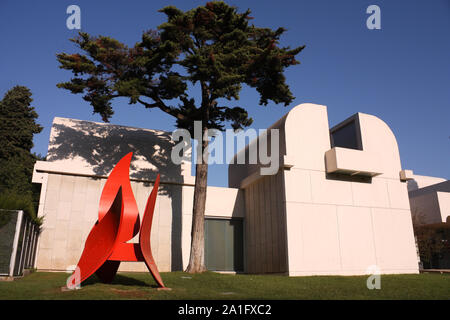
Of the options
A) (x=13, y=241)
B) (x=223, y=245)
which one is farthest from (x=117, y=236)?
(x=223, y=245)

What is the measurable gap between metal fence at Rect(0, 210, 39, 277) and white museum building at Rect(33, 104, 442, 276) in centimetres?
390

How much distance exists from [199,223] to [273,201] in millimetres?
3720

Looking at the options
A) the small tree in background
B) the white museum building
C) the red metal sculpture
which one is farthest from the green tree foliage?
the red metal sculpture

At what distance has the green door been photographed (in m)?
17.8

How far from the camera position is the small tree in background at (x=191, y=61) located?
13.6 m

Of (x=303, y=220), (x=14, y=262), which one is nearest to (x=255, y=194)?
(x=303, y=220)

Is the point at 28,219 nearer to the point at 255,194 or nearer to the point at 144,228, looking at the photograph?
the point at 144,228

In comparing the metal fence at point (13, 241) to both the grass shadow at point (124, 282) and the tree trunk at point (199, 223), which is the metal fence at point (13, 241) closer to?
the grass shadow at point (124, 282)

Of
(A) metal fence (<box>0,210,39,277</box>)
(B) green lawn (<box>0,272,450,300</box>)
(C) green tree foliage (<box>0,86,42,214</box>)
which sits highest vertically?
(C) green tree foliage (<box>0,86,42,214</box>)

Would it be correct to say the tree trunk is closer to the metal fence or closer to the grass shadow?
the grass shadow

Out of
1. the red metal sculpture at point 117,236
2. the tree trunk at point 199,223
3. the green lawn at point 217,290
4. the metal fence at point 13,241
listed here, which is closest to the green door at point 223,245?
the tree trunk at point 199,223

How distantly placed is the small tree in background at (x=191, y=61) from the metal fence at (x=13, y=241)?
214 inches

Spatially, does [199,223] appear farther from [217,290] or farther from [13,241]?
[13,241]

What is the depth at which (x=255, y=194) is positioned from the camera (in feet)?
59.1
